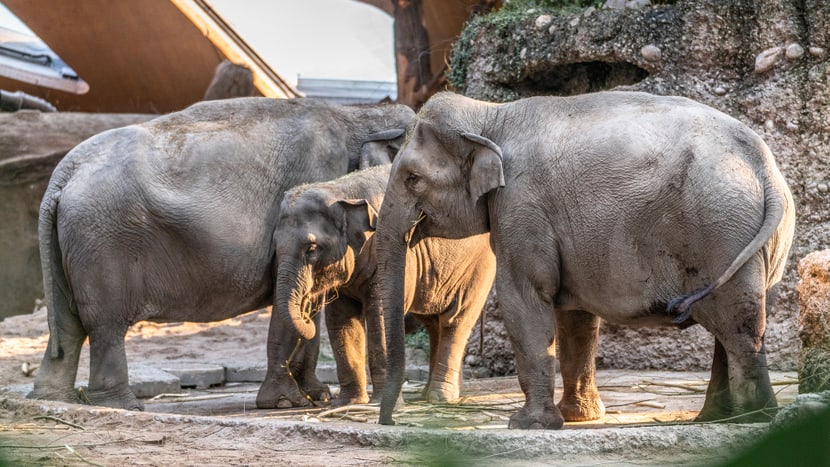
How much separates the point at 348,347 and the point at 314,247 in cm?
68

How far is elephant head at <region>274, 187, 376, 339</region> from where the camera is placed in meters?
6.79

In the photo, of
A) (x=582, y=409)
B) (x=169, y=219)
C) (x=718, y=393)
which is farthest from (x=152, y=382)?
(x=718, y=393)

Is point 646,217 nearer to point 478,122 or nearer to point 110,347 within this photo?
point 478,122

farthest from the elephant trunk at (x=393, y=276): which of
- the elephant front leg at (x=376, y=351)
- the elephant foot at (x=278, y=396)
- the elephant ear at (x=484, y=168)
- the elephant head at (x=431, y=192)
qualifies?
the elephant foot at (x=278, y=396)

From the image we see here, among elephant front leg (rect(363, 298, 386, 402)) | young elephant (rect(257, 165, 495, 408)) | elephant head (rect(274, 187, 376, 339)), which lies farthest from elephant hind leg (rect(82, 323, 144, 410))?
elephant front leg (rect(363, 298, 386, 402))

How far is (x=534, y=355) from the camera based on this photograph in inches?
212

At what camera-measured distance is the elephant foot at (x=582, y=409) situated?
5.92m

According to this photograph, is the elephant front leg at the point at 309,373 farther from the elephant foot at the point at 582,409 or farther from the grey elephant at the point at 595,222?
the elephant foot at the point at 582,409

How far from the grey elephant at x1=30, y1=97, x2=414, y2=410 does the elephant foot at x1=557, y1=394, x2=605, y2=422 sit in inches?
93.9

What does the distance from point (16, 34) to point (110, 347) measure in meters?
14.0

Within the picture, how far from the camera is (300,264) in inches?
267

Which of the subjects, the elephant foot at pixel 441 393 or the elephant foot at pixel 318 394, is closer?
the elephant foot at pixel 441 393

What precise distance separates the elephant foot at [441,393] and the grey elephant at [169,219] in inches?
42.5

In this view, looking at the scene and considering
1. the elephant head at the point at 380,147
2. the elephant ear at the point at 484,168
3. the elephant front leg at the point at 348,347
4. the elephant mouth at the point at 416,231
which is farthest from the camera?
the elephant head at the point at 380,147
